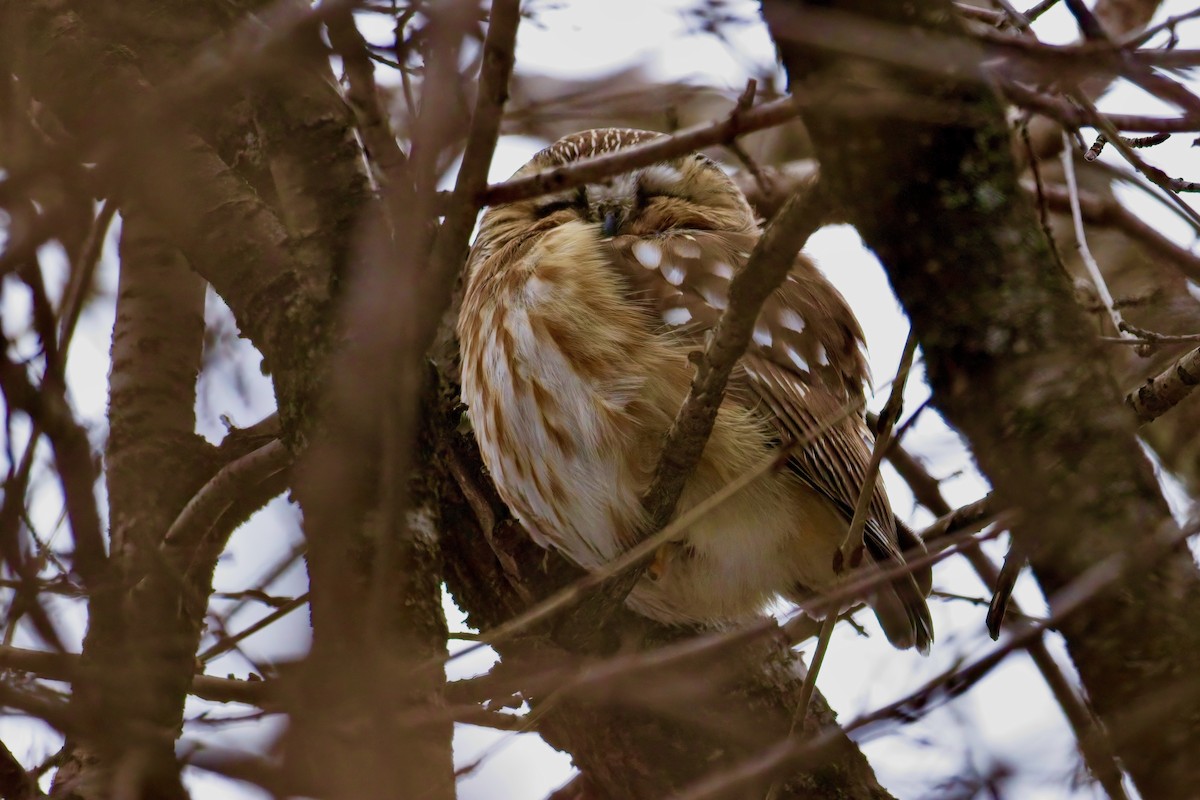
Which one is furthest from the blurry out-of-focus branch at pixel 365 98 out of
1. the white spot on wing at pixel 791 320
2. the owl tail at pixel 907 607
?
the owl tail at pixel 907 607

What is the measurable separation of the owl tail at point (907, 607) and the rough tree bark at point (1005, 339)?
192 centimetres

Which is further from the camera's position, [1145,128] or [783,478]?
[783,478]

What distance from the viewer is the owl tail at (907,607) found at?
3.71 meters

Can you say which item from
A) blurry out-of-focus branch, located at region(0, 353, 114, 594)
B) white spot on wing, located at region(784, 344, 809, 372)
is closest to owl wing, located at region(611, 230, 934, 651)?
white spot on wing, located at region(784, 344, 809, 372)

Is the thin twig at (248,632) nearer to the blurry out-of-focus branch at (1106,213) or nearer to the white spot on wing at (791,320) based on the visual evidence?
the white spot on wing at (791,320)

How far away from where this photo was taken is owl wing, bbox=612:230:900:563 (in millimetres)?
3650

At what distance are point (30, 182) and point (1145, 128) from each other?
1.68 meters

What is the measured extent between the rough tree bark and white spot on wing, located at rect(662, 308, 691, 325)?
183 cm

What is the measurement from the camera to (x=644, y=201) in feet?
14.7

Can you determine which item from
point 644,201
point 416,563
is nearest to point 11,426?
point 416,563

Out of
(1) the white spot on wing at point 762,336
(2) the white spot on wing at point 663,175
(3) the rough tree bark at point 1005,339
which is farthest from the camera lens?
(2) the white spot on wing at point 663,175

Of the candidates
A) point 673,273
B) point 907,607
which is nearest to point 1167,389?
point 907,607

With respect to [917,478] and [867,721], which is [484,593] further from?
[867,721]

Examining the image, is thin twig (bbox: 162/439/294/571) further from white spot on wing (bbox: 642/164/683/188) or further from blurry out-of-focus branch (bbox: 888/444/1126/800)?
blurry out-of-focus branch (bbox: 888/444/1126/800)
